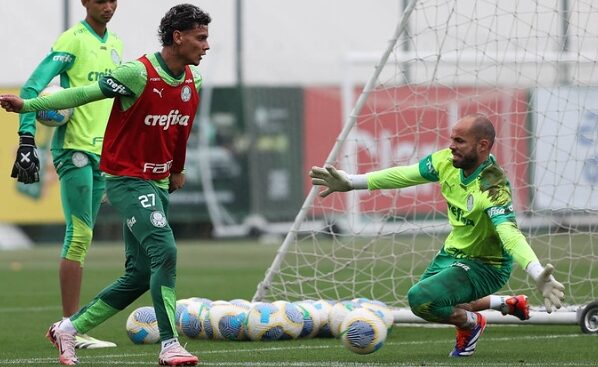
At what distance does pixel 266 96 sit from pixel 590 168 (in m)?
14.2

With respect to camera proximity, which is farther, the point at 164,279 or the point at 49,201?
the point at 49,201

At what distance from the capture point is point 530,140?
40.1 feet

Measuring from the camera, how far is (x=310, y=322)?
909cm

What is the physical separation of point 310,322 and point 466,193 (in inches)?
70.6

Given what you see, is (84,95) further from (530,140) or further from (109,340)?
(530,140)

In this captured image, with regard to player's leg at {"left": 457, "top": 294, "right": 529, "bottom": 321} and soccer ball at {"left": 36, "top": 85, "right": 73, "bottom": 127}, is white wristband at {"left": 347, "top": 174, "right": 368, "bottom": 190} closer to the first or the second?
player's leg at {"left": 457, "top": 294, "right": 529, "bottom": 321}

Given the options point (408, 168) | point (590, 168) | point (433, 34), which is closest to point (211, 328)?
point (408, 168)

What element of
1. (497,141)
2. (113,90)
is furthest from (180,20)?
(497,141)

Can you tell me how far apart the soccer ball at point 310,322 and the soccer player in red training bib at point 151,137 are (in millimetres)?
1729

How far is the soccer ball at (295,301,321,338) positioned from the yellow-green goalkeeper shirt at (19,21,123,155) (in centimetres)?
182

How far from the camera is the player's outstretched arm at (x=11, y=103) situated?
23.6 ft

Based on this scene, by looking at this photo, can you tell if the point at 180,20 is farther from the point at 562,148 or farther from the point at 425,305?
the point at 562,148

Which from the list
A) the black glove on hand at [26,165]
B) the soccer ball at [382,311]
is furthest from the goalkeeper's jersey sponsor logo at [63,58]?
the soccer ball at [382,311]

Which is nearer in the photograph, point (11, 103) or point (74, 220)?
point (11, 103)
